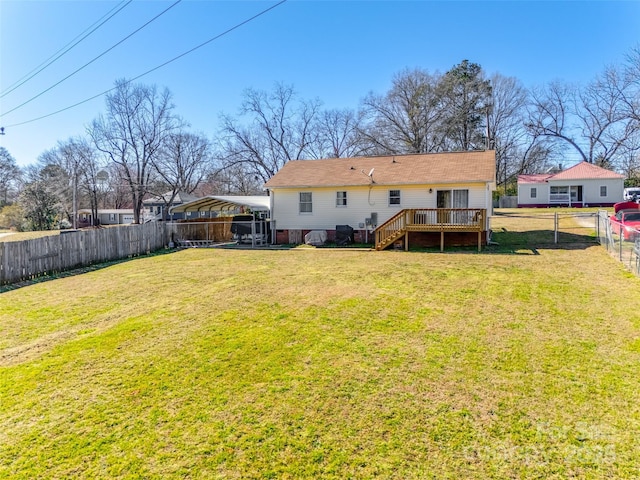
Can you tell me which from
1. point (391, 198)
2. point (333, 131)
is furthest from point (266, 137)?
point (391, 198)

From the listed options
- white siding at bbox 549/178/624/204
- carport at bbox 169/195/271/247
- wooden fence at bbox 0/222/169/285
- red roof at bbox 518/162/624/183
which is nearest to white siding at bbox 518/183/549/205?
red roof at bbox 518/162/624/183

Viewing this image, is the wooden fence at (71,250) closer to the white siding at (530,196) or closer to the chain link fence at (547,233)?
the chain link fence at (547,233)

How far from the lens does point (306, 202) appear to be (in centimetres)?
1875

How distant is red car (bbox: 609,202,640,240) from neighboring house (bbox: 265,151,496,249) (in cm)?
417

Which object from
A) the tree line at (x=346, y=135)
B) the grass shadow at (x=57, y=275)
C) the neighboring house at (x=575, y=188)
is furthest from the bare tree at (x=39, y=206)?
the neighboring house at (x=575, y=188)

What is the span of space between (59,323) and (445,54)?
142 feet

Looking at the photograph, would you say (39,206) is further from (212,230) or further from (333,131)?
(333,131)

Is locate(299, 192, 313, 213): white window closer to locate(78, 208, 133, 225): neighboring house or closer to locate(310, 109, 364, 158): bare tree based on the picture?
locate(310, 109, 364, 158): bare tree

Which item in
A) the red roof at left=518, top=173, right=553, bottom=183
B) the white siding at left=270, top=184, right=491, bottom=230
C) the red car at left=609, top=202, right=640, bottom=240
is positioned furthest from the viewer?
the red roof at left=518, top=173, right=553, bottom=183

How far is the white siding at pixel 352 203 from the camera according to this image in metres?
16.3

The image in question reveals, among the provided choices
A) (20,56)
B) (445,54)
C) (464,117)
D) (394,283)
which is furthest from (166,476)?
(445,54)

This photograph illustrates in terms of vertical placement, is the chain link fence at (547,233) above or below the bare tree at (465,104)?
below

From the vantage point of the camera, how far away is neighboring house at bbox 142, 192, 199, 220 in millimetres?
37325

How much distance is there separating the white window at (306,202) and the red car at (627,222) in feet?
39.5
